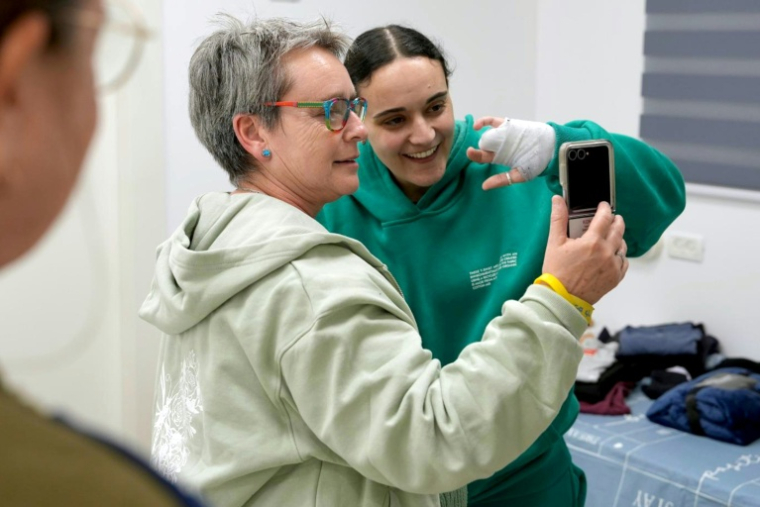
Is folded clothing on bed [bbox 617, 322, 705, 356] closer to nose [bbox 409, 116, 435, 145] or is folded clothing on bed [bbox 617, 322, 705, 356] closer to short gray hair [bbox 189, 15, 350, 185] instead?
nose [bbox 409, 116, 435, 145]

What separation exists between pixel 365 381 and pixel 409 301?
2.12 feet

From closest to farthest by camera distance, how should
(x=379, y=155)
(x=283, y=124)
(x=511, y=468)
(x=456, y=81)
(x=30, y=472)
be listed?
(x=30, y=472) < (x=283, y=124) < (x=511, y=468) < (x=379, y=155) < (x=456, y=81)

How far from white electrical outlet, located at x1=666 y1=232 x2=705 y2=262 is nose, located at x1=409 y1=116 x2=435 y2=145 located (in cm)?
196

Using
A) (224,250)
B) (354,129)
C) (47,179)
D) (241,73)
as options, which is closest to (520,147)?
(354,129)

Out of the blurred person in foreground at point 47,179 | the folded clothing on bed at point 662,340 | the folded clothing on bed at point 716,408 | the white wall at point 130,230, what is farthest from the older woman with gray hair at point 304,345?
the folded clothing on bed at point 662,340

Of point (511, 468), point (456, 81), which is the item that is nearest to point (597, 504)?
point (511, 468)

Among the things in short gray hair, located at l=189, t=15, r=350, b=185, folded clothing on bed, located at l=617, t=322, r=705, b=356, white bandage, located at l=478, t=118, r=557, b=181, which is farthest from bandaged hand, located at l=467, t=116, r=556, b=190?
folded clothing on bed, located at l=617, t=322, r=705, b=356

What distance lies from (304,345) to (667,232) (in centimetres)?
269

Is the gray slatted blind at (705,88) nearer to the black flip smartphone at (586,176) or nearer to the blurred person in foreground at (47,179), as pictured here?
the black flip smartphone at (586,176)

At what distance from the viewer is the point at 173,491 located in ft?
1.60

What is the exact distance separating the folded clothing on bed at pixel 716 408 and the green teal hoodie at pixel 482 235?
1171 mm

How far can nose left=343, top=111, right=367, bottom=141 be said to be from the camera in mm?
1494

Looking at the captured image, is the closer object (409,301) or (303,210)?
(303,210)

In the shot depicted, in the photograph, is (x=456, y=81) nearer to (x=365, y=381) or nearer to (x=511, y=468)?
(x=511, y=468)
